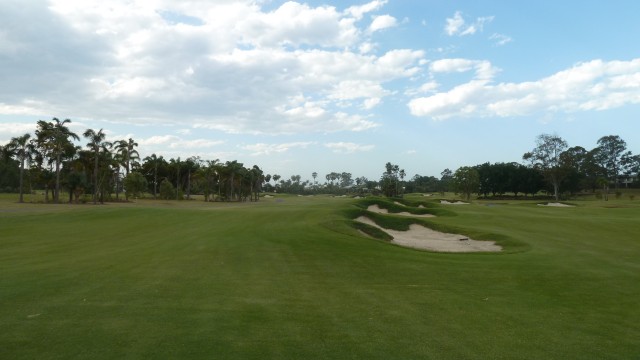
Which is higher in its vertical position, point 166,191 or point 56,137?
point 56,137

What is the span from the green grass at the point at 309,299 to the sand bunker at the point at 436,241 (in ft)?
6.46

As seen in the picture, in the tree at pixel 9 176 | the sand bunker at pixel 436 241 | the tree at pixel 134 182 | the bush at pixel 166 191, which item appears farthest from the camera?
the tree at pixel 9 176

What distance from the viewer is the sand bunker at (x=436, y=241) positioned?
74.8 feet

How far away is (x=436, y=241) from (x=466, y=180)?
80328 mm

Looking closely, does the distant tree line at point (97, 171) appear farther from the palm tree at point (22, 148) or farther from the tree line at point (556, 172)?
the tree line at point (556, 172)

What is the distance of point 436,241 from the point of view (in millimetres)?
26141

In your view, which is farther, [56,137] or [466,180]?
[466,180]

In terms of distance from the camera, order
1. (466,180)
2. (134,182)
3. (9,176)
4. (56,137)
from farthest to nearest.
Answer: (9,176)
(466,180)
(134,182)
(56,137)

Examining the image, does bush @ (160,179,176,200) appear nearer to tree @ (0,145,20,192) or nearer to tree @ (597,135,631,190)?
tree @ (0,145,20,192)

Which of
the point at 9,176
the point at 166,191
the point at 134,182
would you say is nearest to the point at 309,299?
the point at 134,182

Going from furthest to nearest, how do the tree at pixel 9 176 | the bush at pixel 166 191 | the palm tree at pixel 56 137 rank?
1. the tree at pixel 9 176
2. the bush at pixel 166 191
3. the palm tree at pixel 56 137

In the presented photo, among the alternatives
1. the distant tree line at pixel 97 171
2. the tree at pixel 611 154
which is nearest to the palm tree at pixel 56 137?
the distant tree line at pixel 97 171

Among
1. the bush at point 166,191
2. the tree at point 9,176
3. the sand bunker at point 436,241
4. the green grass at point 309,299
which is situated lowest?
the sand bunker at point 436,241

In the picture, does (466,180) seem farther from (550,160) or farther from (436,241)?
(436,241)
